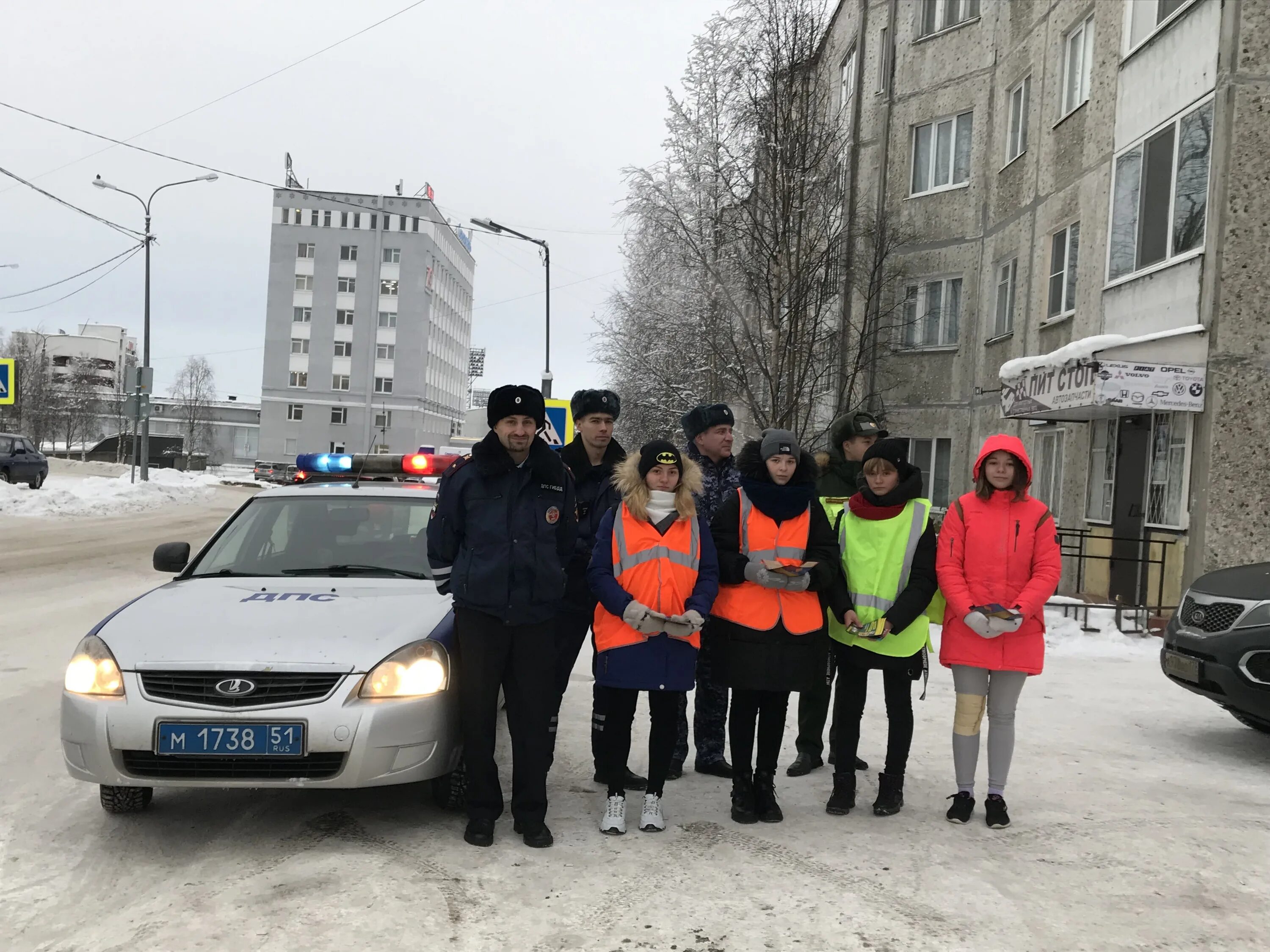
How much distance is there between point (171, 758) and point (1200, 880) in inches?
159

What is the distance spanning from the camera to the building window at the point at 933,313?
20125 millimetres

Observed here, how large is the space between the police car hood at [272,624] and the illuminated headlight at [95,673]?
0.04m

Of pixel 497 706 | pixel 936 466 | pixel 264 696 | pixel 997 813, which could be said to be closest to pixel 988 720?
pixel 997 813

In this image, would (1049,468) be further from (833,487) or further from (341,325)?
(341,325)

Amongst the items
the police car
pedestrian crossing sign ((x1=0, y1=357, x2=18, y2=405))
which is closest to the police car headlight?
the police car

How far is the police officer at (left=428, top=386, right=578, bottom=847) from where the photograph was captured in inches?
183

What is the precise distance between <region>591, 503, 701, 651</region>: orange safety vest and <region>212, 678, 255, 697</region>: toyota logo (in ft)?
4.71

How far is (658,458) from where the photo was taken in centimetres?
490

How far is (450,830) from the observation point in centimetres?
476

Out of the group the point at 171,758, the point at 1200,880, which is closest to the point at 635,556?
the point at 171,758

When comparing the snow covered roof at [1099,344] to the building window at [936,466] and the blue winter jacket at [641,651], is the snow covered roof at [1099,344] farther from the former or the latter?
the blue winter jacket at [641,651]

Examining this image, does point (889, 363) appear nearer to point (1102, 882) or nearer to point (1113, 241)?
point (1113, 241)

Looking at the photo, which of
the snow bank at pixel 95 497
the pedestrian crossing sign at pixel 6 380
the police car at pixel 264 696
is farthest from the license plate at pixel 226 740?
the pedestrian crossing sign at pixel 6 380

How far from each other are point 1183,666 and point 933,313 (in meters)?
14.4
